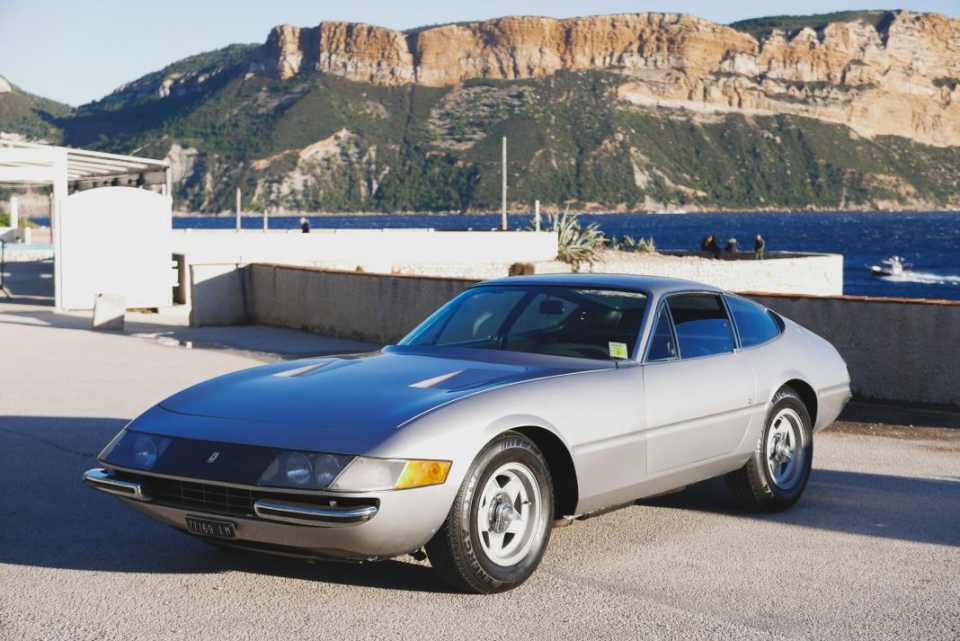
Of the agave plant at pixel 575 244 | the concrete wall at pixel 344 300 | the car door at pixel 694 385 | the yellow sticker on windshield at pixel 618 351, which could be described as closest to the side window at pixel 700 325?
the car door at pixel 694 385

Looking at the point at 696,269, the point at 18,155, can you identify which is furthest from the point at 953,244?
the point at 18,155

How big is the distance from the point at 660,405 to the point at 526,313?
923 mm

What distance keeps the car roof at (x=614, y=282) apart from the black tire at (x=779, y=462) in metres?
0.86

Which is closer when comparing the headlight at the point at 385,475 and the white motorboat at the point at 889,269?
the headlight at the point at 385,475

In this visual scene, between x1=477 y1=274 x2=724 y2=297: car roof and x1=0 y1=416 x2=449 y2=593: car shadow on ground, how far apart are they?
5.85 ft

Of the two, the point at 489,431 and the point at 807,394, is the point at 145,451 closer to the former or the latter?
the point at 489,431

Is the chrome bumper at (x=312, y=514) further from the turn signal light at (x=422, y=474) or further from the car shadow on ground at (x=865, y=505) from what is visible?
the car shadow on ground at (x=865, y=505)

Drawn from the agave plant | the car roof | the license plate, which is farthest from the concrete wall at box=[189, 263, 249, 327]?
the agave plant

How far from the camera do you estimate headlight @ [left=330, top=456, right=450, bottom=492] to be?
200 inches

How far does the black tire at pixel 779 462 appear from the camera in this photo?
7.20 m

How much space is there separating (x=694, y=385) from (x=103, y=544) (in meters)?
3.17

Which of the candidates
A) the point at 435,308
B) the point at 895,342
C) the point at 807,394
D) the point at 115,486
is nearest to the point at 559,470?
the point at 115,486

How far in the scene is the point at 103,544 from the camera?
252 inches

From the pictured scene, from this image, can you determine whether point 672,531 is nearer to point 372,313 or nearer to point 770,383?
point 770,383
